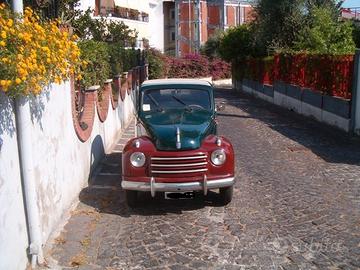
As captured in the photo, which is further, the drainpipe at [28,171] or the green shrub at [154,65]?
the green shrub at [154,65]

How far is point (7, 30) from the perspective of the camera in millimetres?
4312

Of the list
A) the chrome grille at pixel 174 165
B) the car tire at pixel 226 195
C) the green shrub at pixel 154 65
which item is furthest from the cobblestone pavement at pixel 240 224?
the green shrub at pixel 154 65

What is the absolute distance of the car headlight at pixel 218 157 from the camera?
7.19 m

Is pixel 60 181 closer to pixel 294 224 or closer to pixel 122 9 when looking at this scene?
pixel 294 224

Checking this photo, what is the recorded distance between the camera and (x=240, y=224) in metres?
6.71

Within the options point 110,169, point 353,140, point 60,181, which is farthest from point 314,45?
point 60,181

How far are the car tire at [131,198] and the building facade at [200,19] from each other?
6531 centimetres

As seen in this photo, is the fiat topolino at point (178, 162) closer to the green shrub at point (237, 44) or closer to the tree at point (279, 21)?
the tree at point (279, 21)

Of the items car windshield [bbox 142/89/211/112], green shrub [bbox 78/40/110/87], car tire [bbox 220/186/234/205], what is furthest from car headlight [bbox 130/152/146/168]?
green shrub [bbox 78/40/110/87]

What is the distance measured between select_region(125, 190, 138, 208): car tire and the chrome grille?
0.55 meters

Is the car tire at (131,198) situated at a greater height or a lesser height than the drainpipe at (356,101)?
lesser

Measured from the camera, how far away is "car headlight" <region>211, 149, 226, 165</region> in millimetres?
7188

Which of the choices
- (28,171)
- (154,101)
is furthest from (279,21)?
(28,171)

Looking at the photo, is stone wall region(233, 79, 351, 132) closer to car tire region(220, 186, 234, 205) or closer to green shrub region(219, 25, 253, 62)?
car tire region(220, 186, 234, 205)
